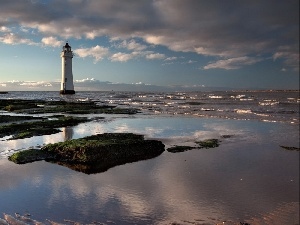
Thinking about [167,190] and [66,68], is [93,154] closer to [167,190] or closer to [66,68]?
[167,190]

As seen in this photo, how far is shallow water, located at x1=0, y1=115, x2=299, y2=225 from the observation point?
667cm

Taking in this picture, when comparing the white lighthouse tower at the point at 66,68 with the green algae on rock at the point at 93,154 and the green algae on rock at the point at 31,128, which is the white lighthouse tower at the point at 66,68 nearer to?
the green algae on rock at the point at 31,128

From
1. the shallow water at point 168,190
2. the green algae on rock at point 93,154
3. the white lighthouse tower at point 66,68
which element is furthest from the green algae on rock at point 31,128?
the white lighthouse tower at point 66,68

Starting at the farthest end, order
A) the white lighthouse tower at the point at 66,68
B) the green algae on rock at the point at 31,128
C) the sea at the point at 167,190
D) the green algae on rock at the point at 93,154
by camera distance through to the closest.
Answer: the white lighthouse tower at the point at 66,68 < the green algae on rock at the point at 31,128 < the green algae on rock at the point at 93,154 < the sea at the point at 167,190

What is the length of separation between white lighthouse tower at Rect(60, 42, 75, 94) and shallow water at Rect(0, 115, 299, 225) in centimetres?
7808

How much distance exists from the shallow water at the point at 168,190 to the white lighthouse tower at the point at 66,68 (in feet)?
256

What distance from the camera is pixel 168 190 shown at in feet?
27.0

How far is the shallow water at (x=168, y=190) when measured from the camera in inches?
262

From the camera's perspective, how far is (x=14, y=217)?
643 cm

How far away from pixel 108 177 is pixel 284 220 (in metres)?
5.04

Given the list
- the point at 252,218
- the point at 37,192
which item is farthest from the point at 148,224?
the point at 37,192

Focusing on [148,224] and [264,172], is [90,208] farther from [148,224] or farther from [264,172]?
[264,172]

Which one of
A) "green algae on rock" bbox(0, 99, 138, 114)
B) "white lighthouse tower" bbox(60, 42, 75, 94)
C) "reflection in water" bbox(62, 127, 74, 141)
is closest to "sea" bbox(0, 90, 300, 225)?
"reflection in water" bbox(62, 127, 74, 141)

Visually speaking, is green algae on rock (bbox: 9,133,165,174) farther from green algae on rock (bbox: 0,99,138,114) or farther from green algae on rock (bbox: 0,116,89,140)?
green algae on rock (bbox: 0,99,138,114)
